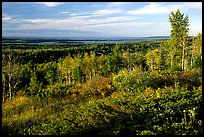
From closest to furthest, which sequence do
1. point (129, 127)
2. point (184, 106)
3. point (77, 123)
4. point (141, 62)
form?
point (129, 127)
point (77, 123)
point (184, 106)
point (141, 62)

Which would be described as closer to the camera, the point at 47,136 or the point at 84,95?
the point at 47,136

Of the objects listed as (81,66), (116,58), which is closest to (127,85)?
(81,66)

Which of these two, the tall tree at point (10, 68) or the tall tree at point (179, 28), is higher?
the tall tree at point (179, 28)

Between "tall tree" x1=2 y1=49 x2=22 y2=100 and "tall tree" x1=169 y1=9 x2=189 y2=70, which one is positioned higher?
"tall tree" x1=169 y1=9 x2=189 y2=70

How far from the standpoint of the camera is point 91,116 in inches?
283

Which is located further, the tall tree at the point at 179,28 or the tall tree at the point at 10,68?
the tall tree at the point at 179,28

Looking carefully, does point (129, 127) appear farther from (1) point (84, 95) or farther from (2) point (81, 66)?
(2) point (81, 66)

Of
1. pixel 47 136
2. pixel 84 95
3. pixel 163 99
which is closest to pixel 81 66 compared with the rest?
pixel 84 95

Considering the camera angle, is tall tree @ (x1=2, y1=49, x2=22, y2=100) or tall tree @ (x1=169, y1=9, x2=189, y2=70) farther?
tall tree @ (x1=169, y1=9, x2=189, y2=70)

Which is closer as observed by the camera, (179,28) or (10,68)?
(10,68)

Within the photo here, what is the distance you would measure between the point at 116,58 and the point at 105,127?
151ft

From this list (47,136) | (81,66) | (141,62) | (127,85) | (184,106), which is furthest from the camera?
(141,62)

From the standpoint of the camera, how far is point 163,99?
9086 mm

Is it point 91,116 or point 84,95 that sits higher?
point 91,116
